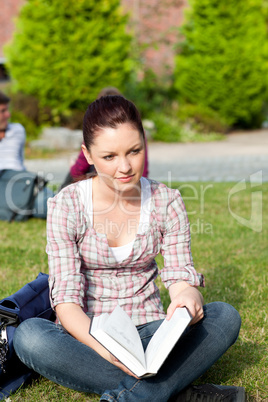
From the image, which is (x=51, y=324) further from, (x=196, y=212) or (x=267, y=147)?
(x=267, y=147)

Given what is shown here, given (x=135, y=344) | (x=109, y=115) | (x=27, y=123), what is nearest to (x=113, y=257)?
(x=135, y=344)

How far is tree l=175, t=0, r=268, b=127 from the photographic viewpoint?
14.3 metres

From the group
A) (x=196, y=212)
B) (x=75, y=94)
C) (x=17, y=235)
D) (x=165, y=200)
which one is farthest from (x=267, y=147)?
(x=165, y=200)

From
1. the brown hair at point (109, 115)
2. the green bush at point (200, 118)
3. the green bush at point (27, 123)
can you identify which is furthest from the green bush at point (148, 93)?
the brown hair at point (109, 115)

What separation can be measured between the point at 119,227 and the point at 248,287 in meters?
1.57

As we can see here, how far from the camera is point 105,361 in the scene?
220 centimetres

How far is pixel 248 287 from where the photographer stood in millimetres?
3699

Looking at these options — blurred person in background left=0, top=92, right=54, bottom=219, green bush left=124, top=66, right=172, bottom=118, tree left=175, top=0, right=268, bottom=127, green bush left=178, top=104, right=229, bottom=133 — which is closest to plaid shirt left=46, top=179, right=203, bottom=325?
blurred person in background left=0, top=92, right=54, bottom=219

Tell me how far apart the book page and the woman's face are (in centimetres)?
62

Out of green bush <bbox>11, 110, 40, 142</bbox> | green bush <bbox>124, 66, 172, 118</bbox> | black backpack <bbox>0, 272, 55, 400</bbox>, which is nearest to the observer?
black backpack <bbox>0, 272, 55, 400</bbox>

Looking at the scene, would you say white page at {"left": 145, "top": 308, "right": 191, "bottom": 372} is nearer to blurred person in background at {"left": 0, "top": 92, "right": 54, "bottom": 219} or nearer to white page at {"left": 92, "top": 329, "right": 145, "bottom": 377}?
white page at {"left": 92, "top": 329, "right": 145, "bottom": 377}

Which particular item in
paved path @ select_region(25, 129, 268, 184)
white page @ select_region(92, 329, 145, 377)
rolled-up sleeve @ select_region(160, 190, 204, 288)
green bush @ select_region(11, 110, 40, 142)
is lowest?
paved path @ select_region(25, 129, 268, 184)

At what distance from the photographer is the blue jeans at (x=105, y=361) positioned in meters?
2.10

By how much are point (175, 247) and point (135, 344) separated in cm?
61
